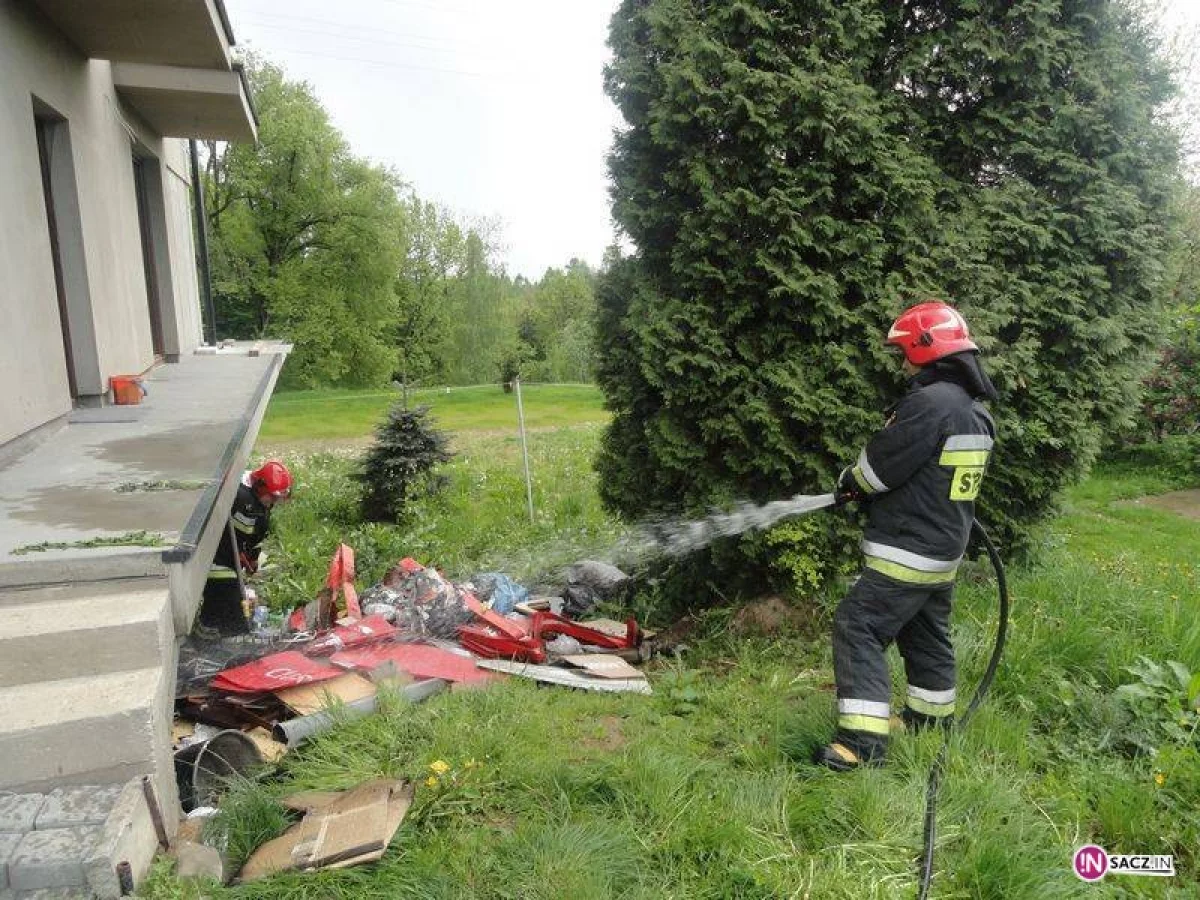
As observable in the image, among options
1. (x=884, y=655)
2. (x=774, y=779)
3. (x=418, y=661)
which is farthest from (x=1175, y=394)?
(x=418, y=661)

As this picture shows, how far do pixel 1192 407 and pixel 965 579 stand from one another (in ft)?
33.8

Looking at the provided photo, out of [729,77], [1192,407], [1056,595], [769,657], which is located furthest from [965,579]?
[1192,407]

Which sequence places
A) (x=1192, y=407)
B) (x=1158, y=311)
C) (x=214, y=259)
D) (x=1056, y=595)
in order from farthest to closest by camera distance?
1. (x=214, y=259)
2. (x=1192, y=407)
3. (x=1158, y=311)
4. (x=1056, y=595)

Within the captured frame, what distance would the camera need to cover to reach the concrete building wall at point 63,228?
4855 millimetres

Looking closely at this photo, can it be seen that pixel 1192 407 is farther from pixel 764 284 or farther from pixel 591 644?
pixel 591 644

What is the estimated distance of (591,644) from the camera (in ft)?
Answer: 16.5

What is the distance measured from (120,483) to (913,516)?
168 inches

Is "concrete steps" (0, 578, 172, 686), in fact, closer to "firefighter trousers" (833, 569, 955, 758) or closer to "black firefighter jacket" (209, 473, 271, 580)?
"firefighter trousers" (833, 569, 955, 758)

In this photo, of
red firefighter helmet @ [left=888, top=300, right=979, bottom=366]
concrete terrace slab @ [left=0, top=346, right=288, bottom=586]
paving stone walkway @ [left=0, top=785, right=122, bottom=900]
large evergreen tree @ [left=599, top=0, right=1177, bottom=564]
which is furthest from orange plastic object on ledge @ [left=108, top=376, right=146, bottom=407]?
red firefighter helmet @ [left=888, top=300, right=979, bottom=366]

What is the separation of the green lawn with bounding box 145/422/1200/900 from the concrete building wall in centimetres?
362

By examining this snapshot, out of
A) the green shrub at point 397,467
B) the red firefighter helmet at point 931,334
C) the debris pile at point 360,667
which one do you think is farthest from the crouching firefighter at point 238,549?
the red firefighter helmet at point 931,334

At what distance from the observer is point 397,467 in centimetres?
916

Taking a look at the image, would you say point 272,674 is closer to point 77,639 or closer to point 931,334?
point 77,639

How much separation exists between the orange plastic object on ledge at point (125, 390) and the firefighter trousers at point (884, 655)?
619cm
